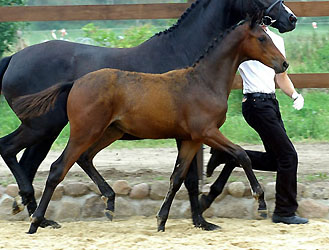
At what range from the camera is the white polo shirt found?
17.9 ft

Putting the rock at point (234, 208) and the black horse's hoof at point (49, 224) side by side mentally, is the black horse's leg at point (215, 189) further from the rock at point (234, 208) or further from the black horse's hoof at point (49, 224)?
the black horse's hoof at point (49, 224)

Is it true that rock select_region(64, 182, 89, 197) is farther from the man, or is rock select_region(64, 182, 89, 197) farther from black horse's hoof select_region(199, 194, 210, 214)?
the man

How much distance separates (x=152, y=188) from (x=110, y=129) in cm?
83

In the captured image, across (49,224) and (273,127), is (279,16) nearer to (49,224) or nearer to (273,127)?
(273,127)

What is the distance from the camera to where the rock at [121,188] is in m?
5.92

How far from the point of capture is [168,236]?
5.01 metres

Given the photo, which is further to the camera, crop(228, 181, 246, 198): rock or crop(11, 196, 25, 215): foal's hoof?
crop(228, 181, 246, 198): rock

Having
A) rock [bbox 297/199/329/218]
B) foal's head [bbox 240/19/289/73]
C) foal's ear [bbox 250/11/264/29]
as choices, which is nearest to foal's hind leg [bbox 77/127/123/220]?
foal's head [bbox 240/19/289/73]

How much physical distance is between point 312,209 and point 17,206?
249 centimetres

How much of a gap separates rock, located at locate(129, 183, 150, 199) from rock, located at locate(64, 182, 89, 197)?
0.41 metres

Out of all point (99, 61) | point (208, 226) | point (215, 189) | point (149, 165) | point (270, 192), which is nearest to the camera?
point (208, 226)

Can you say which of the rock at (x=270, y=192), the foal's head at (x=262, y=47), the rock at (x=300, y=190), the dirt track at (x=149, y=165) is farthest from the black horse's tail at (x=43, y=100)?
the rock at (x=300, y=190)

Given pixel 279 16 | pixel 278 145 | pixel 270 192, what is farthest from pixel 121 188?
pixel 279 16

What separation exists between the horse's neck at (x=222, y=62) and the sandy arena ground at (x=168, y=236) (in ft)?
3.70
